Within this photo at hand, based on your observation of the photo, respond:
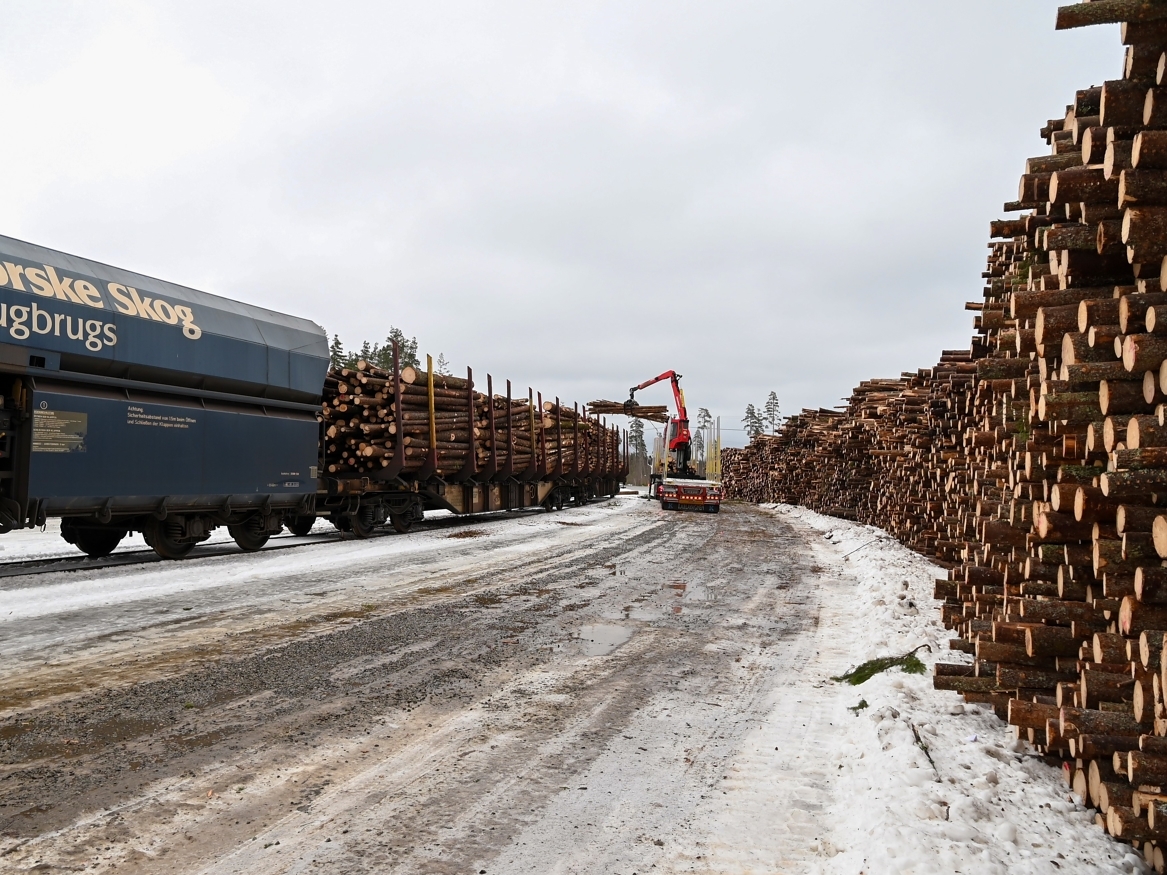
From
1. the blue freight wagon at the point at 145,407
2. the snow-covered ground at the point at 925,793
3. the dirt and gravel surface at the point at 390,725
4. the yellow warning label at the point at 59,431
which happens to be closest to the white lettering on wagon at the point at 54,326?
the blue freight wagon at the point at 145,407


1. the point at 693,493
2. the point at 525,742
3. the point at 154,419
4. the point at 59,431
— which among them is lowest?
the point at 525,742

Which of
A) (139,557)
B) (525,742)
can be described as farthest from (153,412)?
(525,742)

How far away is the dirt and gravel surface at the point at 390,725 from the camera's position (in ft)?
9.61

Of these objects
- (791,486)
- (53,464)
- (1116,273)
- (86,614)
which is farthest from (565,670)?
(791,486)

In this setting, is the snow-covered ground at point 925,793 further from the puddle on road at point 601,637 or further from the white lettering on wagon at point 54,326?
the white lettering on wagon at point 54,326

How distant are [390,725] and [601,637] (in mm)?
2591

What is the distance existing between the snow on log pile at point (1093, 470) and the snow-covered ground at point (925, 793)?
5.0 inches

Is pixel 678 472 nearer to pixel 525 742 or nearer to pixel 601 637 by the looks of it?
pixel 601 637

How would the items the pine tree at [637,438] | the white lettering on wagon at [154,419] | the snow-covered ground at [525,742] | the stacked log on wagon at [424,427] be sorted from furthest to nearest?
1. the pine tree at [637,438]
2. the stacked log on wagon at [424,427]
3. the white lettering on wagon at [154,419]
4. the snow-covered ground at [525,742]

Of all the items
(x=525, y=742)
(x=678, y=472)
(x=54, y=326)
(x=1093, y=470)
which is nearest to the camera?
(x=1093, y=470)

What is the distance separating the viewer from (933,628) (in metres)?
6.47

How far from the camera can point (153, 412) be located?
9.44 metres

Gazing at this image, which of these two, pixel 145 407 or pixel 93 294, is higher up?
pixel 93 294

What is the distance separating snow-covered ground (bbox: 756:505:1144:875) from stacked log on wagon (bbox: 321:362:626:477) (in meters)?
10.9
